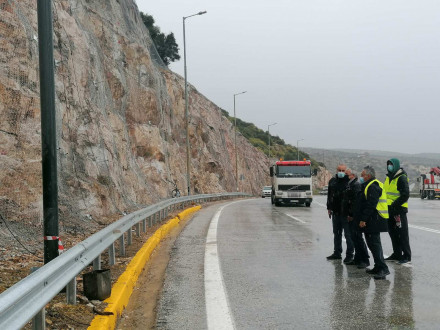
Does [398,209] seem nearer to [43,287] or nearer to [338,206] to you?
[338,206]

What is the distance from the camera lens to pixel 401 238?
8.82 meters

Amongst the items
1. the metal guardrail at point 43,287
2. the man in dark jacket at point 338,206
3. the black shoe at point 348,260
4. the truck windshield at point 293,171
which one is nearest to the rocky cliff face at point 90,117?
the metal guardrail at point 43,287

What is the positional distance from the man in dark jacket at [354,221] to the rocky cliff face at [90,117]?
20.7 feet

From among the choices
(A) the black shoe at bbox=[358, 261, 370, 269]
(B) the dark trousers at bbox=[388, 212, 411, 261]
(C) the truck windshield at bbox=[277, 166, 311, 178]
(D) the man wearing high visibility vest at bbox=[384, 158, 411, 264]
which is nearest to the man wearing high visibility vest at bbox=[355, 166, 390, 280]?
(A) the black shoe at bbox=[358, 261, 370, 269]

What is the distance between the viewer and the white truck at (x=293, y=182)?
27.9 m

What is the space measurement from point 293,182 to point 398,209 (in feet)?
63.2

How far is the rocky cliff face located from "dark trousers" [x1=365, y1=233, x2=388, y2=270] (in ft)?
22.5

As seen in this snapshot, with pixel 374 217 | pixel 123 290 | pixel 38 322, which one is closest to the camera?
pixel 38 322

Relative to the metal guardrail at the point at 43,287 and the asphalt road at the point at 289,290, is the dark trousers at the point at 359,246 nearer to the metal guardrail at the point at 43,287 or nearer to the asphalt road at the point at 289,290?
the asphalt road at the point at 289,290

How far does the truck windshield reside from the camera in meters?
28.2

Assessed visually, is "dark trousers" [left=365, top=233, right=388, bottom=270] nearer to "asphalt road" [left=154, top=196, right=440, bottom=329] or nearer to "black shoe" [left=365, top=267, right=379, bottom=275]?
"black shoe" [left=365, top=267, right=379, bottom=275]

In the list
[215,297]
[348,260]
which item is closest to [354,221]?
[348,260]

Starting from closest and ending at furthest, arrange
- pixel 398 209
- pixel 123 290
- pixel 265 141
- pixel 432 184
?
pixel 123 290 < pixel 398 209 < pixel 432 184 < pixel 265 141

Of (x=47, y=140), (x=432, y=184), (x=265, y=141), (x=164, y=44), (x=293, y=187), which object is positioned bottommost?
(x=432, y=184)
